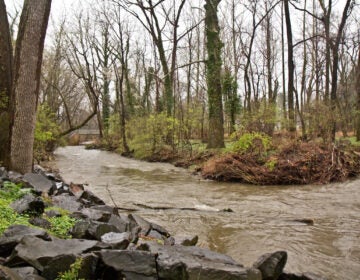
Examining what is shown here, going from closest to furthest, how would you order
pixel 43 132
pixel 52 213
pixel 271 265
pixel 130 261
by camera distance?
pixel 130 261 < pixel 271 265 < pixel 52 213 < pixel 43 132

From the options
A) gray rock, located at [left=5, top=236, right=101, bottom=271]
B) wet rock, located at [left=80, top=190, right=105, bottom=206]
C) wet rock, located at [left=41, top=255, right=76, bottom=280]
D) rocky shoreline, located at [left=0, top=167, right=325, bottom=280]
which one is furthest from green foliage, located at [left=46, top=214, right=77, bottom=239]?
wet rock, located at [left=80, top=190, right=105, bottom=206]

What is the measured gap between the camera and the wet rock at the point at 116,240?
3059 mm

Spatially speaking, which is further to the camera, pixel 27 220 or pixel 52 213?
pixel 52 213

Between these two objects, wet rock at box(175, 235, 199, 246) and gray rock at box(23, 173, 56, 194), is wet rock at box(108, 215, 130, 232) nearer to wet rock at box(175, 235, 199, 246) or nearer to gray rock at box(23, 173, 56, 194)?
wet rock at box(175, 235, 199, 246)

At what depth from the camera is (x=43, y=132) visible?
48.5 ft

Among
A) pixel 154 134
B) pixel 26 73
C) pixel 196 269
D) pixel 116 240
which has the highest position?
pixel 26 73

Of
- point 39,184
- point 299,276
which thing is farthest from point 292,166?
point 299,276

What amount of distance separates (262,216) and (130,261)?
4361 millimetres

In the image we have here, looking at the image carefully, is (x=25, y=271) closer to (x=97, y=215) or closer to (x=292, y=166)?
(x=97, y=215)

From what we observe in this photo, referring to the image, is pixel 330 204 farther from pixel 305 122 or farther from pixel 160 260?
pixel 305 122

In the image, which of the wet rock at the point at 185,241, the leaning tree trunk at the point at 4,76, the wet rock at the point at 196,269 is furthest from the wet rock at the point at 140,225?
the leaning tree trunk at the point at 4,76

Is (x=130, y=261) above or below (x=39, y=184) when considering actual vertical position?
below

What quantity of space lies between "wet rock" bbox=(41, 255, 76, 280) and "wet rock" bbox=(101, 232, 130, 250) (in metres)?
0.47

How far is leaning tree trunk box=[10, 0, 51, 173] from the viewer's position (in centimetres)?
713
